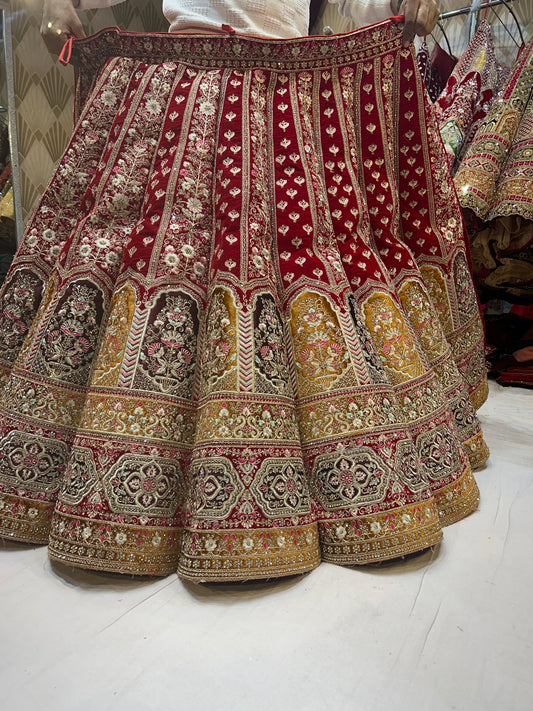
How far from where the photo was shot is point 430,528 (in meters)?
0.72

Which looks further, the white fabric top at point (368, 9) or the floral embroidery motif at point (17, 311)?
the white fabric top at point (368, 9)

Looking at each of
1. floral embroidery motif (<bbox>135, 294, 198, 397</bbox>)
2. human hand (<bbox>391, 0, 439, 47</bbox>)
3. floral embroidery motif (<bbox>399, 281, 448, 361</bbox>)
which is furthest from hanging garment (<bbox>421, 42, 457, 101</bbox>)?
floral embroidery motif (<bbox>135, 294, 198, 397</bbox>)

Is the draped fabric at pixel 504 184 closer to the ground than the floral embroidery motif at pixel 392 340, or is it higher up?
higher up

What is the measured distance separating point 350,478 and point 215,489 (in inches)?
7.6

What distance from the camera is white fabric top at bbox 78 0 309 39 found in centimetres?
99

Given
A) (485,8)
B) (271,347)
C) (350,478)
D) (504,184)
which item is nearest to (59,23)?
(271,347)

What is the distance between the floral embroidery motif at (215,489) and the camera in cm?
66

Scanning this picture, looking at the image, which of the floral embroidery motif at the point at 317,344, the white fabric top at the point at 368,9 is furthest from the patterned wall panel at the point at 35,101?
the floral embroidery motif at the point at 317,344

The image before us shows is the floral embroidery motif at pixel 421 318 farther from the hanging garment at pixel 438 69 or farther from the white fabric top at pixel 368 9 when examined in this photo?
the hanging garment at pixel 438 69

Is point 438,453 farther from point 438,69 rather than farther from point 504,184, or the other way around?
point 438,69

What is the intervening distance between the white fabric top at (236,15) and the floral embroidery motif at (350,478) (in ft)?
2.62

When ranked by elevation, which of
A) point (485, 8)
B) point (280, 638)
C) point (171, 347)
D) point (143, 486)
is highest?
point (485, 8)

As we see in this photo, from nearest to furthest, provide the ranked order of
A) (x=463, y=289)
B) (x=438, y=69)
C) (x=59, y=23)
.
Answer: (x=59, y=23), (x=463, y=289), (x=438, y=69)

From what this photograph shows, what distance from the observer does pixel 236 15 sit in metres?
0.99
